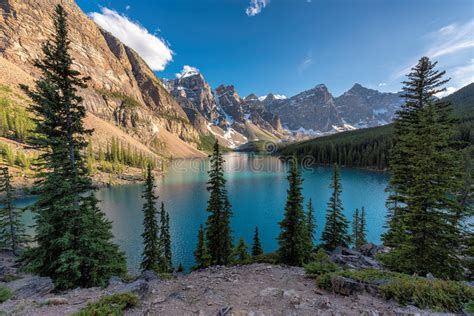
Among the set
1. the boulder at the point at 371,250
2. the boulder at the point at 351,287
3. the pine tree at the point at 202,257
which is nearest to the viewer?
the boulder at the point at 351,287

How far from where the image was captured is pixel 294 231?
16344 millimetres

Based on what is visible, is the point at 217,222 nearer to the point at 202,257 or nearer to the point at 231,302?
the point at 202,257

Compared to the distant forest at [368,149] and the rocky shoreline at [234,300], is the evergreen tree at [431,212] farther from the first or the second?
the distant forest at [368,149]

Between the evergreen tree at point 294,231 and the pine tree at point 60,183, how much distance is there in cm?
1309

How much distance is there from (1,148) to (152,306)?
291 feet

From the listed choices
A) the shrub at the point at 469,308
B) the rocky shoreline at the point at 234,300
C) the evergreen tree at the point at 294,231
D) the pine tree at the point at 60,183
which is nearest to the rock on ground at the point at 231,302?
the rocky shoreline at the point at 234,300

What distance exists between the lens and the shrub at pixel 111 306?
489cm

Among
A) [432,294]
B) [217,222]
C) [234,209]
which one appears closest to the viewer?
[432,294]

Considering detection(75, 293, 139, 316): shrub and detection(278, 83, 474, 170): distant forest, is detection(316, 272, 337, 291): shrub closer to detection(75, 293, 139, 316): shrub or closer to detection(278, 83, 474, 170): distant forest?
detection(75, 293, 139, 316): shrub

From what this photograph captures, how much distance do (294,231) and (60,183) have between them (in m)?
16.1

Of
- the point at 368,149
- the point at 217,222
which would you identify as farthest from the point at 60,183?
the point at 368,149

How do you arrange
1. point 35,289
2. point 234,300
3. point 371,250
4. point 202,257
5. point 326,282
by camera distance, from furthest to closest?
1. point 202,257
2. point 371,250
3. point 35,289
4. point 326,282
5. point 234,300

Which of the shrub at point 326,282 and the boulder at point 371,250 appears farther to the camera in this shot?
the boulder at point 371,250

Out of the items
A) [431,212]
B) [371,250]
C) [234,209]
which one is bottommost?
[234,209]
